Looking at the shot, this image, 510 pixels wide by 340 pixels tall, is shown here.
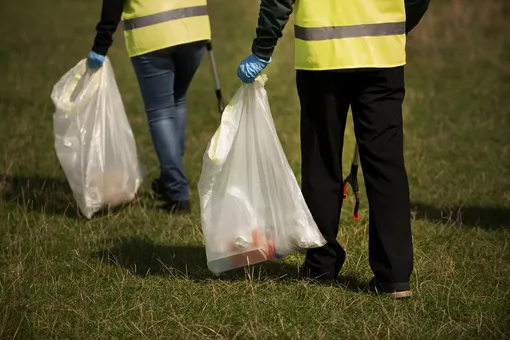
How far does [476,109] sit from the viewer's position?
26.6ft

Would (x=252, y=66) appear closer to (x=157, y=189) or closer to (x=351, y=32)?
(x=351, y=32)

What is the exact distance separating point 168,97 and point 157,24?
46 cm

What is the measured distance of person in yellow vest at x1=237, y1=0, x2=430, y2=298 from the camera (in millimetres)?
4195

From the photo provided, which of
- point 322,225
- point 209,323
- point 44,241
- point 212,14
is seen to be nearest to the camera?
point 209,323

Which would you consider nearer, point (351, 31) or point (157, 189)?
point (351, 31)

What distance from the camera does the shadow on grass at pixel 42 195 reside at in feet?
19.7

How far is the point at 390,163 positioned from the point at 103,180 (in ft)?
6.88

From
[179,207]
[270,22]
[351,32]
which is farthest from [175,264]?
[351,32]

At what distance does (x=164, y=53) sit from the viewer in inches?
228

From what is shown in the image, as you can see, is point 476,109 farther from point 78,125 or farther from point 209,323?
point 209,323

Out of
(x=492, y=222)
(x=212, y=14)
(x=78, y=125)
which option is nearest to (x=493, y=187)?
(x=492, y=222)

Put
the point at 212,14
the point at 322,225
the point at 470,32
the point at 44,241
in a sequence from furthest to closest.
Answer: the point at 212,14 < the point at 470,32 < the point at 44,241 < the point at 322,225

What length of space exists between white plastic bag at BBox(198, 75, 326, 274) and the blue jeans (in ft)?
4.78

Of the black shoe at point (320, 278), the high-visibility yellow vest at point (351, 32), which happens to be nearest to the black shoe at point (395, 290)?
the black shoe at point (320, 278)
